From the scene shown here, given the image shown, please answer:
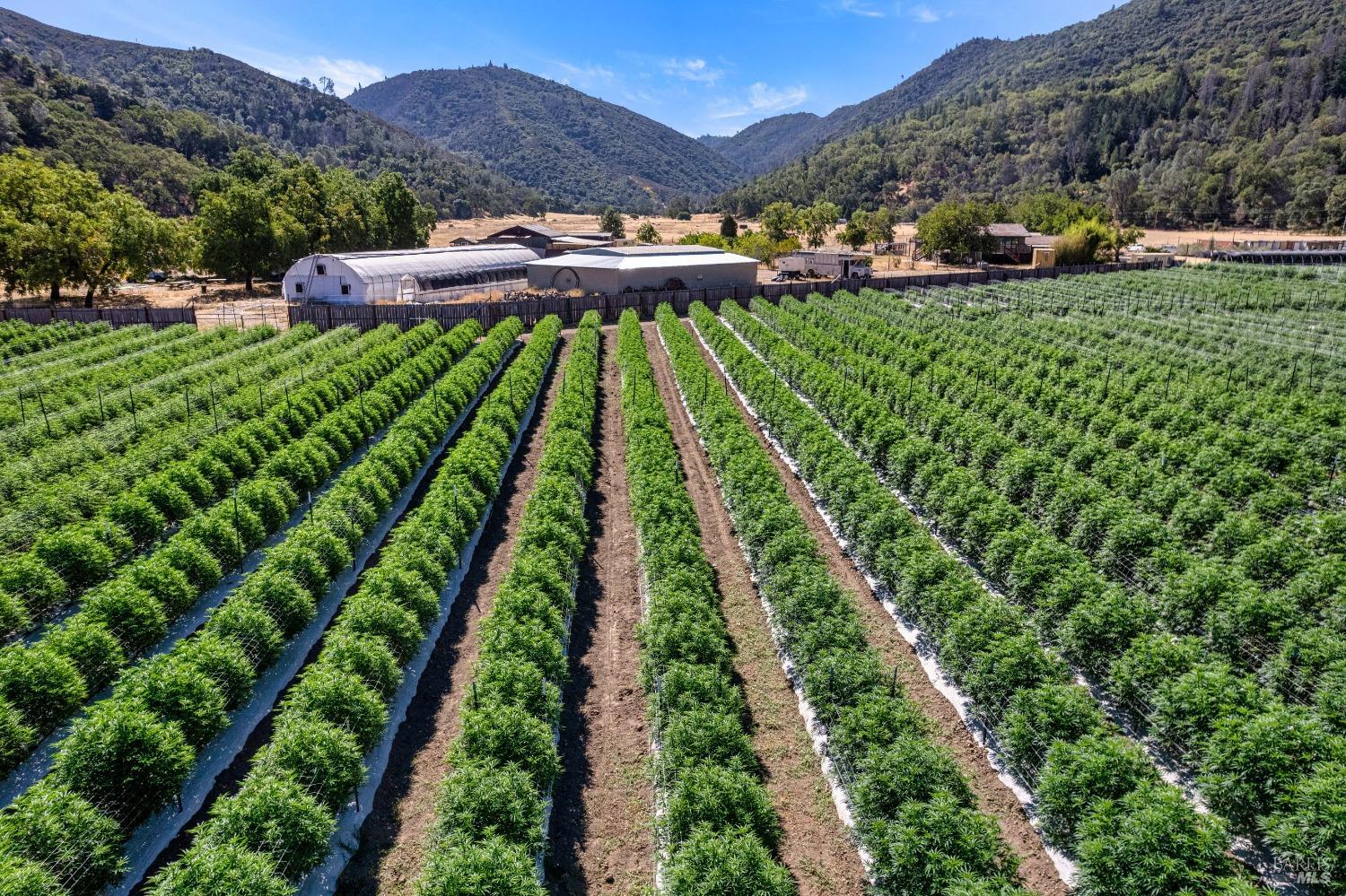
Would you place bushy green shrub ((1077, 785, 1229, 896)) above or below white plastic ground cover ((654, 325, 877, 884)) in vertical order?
above

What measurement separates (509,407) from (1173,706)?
23.3 m

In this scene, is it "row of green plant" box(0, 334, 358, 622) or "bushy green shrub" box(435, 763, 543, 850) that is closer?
"bushy green shrub" box(435, 763, 543, 850)

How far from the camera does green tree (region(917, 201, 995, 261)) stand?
282 ft

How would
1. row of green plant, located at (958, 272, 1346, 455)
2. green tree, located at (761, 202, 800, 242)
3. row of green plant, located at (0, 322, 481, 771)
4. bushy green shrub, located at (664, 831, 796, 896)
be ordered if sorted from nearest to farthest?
bushy green shrub, located at (664, 831, 796, 896)
row of green plant, located at (0, 322, 481, 771)
row of green plant, located at (958, 272, 1346, 455)
green tree, located at (761, 202, 800, 242)

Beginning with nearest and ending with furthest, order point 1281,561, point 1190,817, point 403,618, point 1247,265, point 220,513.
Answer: point 1190,817, point 403,618, point 1281,561, point 220,513, point 1247,265

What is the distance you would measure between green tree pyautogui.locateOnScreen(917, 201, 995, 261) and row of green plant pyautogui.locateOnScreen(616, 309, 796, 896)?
8099 cm

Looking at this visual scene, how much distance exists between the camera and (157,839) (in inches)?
411

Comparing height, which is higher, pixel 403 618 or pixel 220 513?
pixel 220 513

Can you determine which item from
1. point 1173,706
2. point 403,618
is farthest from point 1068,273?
point 403,618

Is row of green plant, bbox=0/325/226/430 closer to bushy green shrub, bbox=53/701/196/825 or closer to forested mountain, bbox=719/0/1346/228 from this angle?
bushy green shrub, bbox=53/701/196/825

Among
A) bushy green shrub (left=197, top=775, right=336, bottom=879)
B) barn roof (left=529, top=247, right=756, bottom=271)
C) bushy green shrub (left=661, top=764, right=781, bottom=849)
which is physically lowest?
bushy green shrub (left=661, top=764, right=781, bottom=849)

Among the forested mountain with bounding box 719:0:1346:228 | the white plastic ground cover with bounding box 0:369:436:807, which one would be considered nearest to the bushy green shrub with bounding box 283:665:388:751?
the white plastic ground cover with bounding box 0:369:436:807

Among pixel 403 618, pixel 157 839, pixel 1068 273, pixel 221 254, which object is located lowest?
pixel 157 839

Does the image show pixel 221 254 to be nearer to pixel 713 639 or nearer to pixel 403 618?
pixel 403 618
